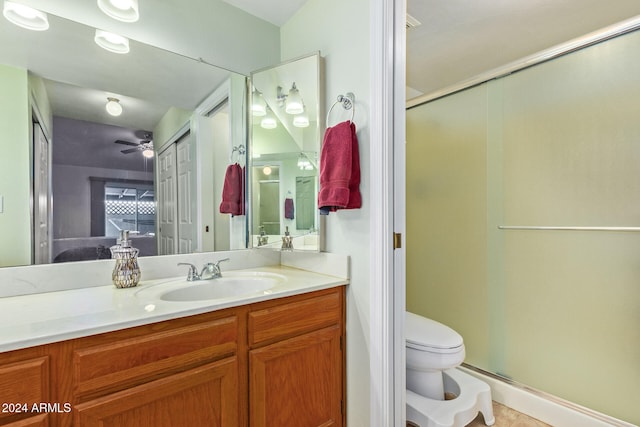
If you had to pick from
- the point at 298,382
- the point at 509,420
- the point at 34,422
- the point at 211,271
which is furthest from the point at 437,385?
the point at 34,422

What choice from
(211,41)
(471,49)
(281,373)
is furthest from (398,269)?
(471,49)

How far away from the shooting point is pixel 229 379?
3.36ft

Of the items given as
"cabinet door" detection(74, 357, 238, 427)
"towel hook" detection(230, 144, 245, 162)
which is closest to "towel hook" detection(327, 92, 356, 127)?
"towel hook" detection(230, 144, 245, 162)

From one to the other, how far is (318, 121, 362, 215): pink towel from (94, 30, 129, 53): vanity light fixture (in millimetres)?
1001

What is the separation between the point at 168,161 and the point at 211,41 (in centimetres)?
69

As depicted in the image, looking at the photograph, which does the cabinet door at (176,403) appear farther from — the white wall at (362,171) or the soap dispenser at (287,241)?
the soap dispenser at (287,241)

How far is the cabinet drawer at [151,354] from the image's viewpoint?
0.80 metres

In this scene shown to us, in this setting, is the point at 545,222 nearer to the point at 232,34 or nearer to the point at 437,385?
the point at 437,385

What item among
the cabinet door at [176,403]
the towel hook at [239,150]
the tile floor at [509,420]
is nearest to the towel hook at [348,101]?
the towel hook at [239,150]

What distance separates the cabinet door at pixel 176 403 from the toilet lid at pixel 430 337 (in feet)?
3.04

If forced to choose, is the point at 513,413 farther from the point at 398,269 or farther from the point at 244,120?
the point at 244,120

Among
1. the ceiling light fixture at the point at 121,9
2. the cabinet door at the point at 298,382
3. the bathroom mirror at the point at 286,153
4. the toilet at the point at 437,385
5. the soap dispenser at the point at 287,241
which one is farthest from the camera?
the soap dispenser at the point at 287,241

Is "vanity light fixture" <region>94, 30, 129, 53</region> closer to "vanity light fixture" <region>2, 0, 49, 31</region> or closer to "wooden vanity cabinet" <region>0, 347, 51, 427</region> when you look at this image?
"vanity light fixture" <region>2, 0, 49, 31</region>

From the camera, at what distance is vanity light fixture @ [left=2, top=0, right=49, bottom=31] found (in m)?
1.14
